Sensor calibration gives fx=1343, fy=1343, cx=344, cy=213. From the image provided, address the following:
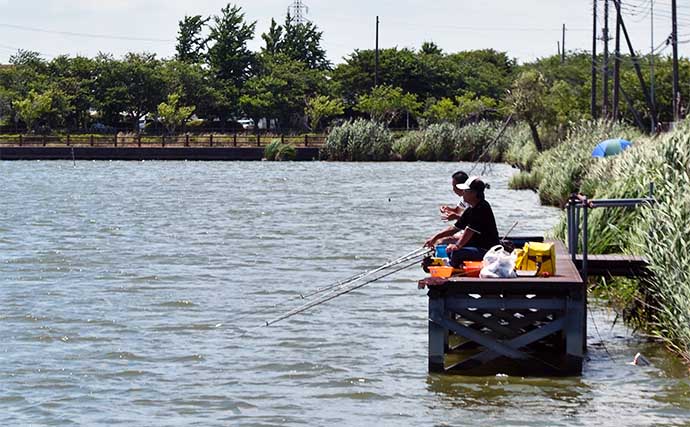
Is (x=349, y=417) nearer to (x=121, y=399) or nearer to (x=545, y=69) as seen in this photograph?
(x=121, y=399)

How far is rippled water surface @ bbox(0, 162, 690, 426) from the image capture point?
39.0 ft

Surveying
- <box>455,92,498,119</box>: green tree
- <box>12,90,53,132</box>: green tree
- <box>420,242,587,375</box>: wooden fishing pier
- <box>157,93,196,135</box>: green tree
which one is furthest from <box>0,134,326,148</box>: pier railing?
<box>420,242,587,375</box>: wooden fishing pier

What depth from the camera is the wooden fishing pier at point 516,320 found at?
12.1m

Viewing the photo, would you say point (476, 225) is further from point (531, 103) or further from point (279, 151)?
point (279, 151)

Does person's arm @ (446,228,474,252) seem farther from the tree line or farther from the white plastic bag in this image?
the tree line

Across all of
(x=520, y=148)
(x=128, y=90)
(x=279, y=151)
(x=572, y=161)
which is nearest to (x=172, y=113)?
(x=128, y=90)

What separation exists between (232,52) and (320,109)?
1582 cm

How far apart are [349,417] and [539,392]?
1854 mm

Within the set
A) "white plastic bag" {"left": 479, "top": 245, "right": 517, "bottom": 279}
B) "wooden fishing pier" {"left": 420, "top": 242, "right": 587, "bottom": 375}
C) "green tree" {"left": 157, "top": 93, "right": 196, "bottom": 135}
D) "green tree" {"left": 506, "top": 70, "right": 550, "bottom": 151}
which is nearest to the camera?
"wooden fishing pier" {"left": 420, "top": 242, "right": 587, "bottom": 375}

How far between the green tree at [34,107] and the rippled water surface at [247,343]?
61.0m

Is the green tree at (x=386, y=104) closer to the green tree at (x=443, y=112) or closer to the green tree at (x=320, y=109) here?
the green tree at (x=443, y=112)

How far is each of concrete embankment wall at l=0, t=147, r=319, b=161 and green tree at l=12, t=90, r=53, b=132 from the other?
36.6ft

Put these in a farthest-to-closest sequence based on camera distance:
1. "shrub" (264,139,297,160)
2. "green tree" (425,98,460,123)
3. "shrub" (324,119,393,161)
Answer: "green tree" (425,98,460,123) → "shrub" (264,139,297,160) → "shrub" (324,119,393,161)

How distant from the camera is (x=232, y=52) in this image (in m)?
110
